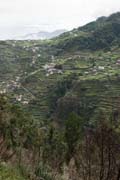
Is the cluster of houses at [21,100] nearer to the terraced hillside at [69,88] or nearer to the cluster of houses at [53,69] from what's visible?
the terraced hillside at [69,88]

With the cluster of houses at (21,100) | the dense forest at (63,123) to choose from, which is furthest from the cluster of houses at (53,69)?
the cluster of houses at (21,100)

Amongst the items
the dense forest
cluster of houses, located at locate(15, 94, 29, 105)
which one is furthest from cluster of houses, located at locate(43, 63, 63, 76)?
cluster of houses, located at locate(15, 94, 29, 105)

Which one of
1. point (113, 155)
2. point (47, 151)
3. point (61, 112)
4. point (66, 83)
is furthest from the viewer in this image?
point (66, 83)

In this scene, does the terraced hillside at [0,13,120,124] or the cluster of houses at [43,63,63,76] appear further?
the cluster of houses at [43,63,63,76]

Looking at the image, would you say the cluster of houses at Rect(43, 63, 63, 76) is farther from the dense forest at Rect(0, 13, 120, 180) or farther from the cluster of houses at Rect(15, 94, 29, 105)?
the cluster of houses at Rect(15, 94, 29, 105)

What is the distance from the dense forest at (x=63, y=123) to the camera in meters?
14.4

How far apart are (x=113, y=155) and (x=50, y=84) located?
154547 millimetres

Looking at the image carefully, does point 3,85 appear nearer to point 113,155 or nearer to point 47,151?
point 47,151

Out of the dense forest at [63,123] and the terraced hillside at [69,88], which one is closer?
the dense forest at [63,123]

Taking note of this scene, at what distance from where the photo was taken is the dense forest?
14.4 meters

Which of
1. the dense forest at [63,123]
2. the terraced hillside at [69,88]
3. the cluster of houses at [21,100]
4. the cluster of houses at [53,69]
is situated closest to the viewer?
the dense forest at [63,123]

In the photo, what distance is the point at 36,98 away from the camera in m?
154

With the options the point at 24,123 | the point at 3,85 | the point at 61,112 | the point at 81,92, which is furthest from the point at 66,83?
the point at 24,123

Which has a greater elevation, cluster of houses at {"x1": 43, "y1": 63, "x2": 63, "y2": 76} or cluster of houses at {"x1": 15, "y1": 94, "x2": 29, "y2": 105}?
cluster of houses at {"x1": 43, "y1": 63, "x2": 63, "y2": 76}
